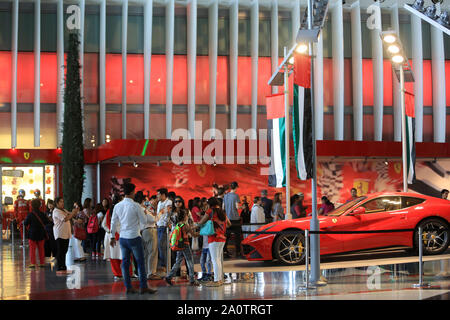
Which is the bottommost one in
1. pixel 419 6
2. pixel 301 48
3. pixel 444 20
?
pixel 301 48

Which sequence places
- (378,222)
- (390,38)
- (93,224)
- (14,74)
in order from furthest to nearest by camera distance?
1. (14,74)
2. (93,224)
3. (390,38)
4. (378,222)

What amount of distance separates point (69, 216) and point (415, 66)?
2078 cm

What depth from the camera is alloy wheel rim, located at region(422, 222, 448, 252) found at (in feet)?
51.2

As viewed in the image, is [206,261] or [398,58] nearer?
[206,261]

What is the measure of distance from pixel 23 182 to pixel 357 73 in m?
15.4

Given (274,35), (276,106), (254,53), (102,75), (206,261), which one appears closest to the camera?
(206,261)

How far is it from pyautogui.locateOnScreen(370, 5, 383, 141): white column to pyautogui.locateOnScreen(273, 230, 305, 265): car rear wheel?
16.3m

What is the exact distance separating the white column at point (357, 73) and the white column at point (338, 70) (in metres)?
0.73

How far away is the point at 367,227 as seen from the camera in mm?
15203

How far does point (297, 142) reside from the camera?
1292 centimetres

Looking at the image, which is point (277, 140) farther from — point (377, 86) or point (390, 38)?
point (377, 86)

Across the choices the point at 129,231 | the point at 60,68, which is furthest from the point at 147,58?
the point at 129,231
